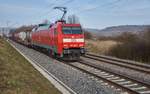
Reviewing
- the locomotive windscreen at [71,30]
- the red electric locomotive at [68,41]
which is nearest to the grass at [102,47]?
the locomotive windscreen at [71,30]

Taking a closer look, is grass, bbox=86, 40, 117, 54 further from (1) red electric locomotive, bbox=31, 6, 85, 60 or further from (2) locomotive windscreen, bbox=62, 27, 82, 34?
(1) red electric locomotive, bbox=31, 6, 85, 60

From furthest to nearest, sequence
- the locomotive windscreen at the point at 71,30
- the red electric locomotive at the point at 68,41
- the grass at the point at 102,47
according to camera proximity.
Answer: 1. the grass at the point at 102,47
2. the locomotive windscreen at the point at 71,30
3. the red electric locomotive at the point at 68,41

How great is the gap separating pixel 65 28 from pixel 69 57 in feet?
7.72

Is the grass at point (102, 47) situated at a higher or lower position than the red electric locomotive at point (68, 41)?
lower

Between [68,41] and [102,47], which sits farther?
[102,47]

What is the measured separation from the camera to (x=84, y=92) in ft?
40.4

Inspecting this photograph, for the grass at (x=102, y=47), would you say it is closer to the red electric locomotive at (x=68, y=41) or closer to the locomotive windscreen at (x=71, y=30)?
the locomotive windscreen at (x=71, y=30)

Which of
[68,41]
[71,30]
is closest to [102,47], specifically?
[71,30]

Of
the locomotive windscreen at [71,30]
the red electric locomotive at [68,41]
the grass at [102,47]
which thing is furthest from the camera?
the grass at [102,47]

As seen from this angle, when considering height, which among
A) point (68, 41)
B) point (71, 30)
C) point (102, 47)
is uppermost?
point (71, 30)

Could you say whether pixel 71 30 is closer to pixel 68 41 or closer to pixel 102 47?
pixel 68 41

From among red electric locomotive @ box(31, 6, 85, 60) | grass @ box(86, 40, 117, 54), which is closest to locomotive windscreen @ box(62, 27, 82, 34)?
red electric locomotive @ box(31, 6, 85, 60)

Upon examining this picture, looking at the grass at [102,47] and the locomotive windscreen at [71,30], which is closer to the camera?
the locomotive windscreen at [71,30]

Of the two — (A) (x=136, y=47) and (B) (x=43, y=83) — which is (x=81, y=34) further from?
(B) (x=43, y=83)
